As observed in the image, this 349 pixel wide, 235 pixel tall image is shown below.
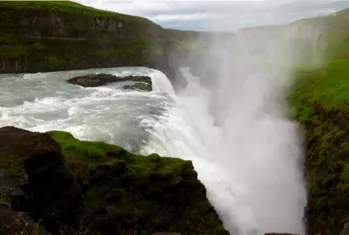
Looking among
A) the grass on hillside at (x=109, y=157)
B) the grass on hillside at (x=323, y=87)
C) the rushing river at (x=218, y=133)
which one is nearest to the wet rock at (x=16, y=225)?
the grass on hillside at (x=109, y=157)

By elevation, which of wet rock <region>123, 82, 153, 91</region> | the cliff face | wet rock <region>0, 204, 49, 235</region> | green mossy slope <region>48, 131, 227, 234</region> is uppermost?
the cliff face

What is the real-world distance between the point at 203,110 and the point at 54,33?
A: 4553cm

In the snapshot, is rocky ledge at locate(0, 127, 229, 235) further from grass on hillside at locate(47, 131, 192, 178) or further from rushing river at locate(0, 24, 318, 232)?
rushing river at locate(0, 24, 318, 232)

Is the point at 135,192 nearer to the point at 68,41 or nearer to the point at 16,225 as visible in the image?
the point at 16,225

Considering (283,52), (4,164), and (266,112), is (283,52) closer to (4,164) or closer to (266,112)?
(266,112)

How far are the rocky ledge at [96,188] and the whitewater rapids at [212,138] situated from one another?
3739mm

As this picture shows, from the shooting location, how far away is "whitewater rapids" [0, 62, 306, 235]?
24.4m

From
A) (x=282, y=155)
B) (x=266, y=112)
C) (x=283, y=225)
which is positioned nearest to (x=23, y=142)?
(x=283, y=225)

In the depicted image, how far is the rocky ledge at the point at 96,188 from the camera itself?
1341 centimetres

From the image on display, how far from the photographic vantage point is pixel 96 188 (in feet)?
55.3

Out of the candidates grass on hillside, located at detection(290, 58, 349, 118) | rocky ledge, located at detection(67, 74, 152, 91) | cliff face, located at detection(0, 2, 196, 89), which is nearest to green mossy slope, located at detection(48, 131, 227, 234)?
grass on hillside, located at detection(290, 58, 349, 118)

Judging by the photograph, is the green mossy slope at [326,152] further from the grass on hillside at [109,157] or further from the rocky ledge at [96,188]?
the grass on hillside at [109,157]

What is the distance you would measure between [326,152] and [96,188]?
53.7 ft

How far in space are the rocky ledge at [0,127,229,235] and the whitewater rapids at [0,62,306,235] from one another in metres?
3.74
